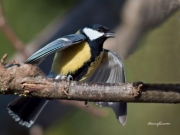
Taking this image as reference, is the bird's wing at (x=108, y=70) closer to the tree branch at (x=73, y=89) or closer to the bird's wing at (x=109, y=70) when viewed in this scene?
the bird's wing at (x=109, y=70)

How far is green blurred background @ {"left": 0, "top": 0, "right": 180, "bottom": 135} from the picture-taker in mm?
1382

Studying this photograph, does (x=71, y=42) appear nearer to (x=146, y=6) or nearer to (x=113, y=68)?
(x=113, y=68)

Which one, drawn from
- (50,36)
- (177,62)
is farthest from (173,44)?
(50,36)

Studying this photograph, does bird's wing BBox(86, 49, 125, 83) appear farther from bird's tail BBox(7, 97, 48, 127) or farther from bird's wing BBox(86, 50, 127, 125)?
bird's tail BBox(7, 97, 48, 127)

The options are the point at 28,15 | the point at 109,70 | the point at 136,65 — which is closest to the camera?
the point at 109,70

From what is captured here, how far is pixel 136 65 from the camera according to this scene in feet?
5.07

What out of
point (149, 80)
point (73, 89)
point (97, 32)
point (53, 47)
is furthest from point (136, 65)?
point (73, 89)

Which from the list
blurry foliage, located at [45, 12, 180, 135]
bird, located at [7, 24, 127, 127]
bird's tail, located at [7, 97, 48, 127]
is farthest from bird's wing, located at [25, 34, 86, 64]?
blurry foliage, located at [45, 12, 180, 135]

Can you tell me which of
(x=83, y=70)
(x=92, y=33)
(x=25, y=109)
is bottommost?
(x=25, y=109)

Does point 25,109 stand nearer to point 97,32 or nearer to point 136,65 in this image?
point 97,32

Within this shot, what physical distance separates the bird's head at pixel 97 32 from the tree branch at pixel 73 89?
403 millimetres

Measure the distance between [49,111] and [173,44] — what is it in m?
0.45

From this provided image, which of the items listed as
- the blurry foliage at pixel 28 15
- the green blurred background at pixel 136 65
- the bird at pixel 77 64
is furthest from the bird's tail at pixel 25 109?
the blurry foliage at pixel 28 15

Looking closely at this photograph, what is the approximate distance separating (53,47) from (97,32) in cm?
21
